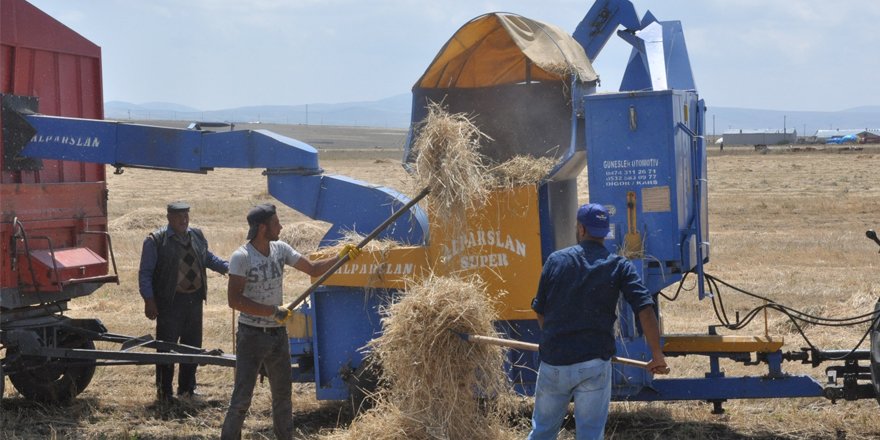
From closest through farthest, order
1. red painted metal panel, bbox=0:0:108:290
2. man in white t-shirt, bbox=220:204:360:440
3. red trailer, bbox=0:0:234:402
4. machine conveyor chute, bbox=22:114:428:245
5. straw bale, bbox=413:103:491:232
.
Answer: man in white t-shirt, bbox=220:204:360:440 < straw bale, bbox=413:103:491:232 < machine conveyor chute, bbox=22:114:428:245 < red trailer, bbox=0:0:234:402 < red painted metal panel, bbox=0:0:108:290

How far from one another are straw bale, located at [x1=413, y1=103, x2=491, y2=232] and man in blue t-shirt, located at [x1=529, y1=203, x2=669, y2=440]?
1625mm

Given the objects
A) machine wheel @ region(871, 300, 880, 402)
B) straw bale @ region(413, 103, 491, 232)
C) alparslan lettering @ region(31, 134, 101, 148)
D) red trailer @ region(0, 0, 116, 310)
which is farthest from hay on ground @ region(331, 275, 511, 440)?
red trailer @ region(0, 0, 116, 310)

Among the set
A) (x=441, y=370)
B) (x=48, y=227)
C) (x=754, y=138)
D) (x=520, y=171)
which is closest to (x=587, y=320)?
(x=441, y=370)

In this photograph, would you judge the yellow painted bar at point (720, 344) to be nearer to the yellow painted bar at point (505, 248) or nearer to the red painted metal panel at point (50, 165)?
the yellow painted bar at point (505, 248)

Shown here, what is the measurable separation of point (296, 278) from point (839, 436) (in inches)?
346

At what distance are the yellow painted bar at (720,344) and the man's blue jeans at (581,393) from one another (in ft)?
7.39

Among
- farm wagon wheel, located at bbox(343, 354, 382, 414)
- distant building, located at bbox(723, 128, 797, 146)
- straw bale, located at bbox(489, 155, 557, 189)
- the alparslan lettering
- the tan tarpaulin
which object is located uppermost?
distant building, located at bbox(723, 128, 797, 146)

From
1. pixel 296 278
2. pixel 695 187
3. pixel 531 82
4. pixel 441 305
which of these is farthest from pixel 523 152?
pixel 296 278

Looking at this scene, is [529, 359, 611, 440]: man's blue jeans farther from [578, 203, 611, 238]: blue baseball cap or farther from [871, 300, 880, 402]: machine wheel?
[871, 300, 880, 402]: machine wheel

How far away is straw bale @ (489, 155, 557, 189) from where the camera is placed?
7312mm

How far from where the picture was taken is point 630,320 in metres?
7.28

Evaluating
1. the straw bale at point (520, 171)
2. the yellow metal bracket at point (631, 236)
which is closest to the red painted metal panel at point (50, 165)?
the straw bale at point (520, 171)

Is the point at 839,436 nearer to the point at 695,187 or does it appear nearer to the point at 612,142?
the point at 695,187

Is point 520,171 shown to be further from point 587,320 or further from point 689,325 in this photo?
point 689,325
